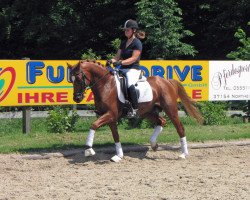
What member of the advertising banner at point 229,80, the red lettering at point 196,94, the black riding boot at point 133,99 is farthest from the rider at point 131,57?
the advertising banner at point 229,80

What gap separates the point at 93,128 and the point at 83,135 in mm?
2921

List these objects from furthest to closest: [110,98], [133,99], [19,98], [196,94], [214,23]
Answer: [214,23]
[196,94]
[19,98]
[133,99]
[110,98]

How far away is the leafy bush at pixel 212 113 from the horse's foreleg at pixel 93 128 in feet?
20.2

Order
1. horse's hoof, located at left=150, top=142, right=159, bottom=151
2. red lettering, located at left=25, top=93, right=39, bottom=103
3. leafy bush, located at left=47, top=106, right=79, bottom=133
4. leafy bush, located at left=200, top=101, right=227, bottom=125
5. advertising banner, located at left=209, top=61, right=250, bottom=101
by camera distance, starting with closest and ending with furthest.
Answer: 1. horse's hoof, located at left=150, top=142, right=159, bottom=151
2. red lettering, located at left=25, top=93, right=39, bottom=103
3. leafy bush, located at left=47, top=106, right=79, bottom=133
4. leafy bush, located at left=200, top=101, right=227, bottom=125
5. advertising banner, located at left=209, top=61, right=250, bottom=101

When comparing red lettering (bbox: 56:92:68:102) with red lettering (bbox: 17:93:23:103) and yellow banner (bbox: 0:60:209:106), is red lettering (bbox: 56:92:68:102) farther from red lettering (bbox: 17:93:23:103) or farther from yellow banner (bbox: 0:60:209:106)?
red lettering (bbox: 17:93:23:103)

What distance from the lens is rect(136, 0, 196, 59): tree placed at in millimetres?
23938

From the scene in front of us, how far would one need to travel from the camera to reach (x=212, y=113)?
16.1 meters

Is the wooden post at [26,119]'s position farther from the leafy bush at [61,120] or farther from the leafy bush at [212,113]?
the leafy bush at [212,113]

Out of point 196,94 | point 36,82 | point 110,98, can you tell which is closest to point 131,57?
point 110,98

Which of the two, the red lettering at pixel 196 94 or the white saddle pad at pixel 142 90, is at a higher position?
the white saddle pad at pixel 142 90

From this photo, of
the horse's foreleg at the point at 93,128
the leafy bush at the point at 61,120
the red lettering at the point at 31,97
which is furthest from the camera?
the leafy bush at the point at 61,120

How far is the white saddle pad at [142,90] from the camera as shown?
10.8 meters

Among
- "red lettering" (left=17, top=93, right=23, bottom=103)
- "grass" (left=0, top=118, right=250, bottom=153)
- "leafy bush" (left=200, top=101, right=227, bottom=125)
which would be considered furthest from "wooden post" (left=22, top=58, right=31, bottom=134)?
"leafy bush" (left=200, top=101, right=227, bottom=125)

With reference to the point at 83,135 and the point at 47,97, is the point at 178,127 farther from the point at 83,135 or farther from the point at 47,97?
the point at 47,97
